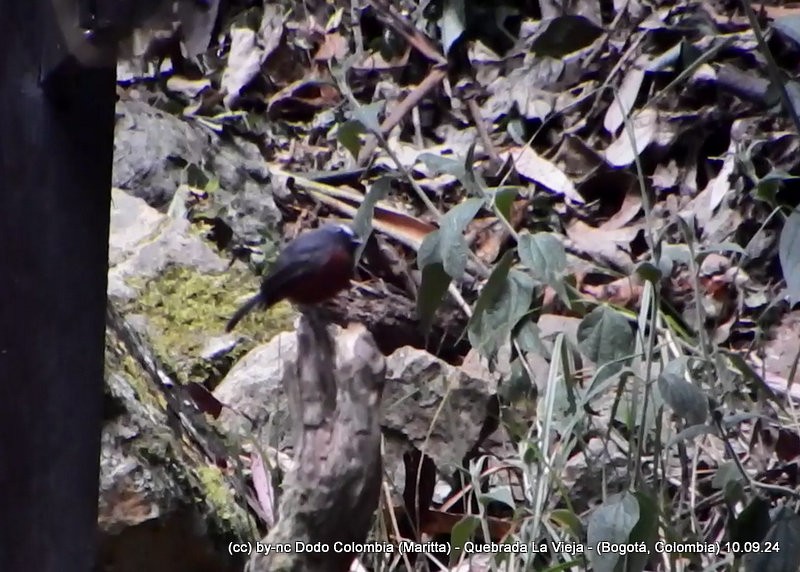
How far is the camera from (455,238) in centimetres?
198

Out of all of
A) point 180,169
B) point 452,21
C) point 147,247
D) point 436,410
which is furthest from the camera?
point 452,21

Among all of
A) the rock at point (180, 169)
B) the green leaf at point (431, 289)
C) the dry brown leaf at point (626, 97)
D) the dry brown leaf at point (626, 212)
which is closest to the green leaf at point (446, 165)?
the green leaf at point (431, 289)

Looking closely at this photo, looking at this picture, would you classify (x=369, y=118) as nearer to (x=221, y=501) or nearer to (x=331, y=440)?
(x=331, y=440)

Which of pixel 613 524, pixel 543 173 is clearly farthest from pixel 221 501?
pixel 543 173

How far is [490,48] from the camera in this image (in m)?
5.39

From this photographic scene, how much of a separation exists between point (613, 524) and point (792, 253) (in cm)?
54

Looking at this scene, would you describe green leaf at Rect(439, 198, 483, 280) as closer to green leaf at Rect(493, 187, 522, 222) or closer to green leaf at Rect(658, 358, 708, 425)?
green leaf at Rect(493, 187, 522, 222)

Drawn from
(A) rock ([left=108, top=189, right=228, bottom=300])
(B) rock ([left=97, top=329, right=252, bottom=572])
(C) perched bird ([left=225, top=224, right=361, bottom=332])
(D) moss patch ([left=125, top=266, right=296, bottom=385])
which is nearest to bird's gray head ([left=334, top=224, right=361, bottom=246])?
(C) perched bird ([left=225, top=224, right=361, bottom=332])

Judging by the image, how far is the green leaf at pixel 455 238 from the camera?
1.98 meters

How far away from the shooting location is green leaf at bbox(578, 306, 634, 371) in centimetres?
208

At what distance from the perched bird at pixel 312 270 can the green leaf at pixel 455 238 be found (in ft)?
3.45

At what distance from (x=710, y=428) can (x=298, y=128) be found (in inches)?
147

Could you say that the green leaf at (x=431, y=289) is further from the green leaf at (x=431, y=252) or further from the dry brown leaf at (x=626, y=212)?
the dry brown leaf at (x=626, y=212)

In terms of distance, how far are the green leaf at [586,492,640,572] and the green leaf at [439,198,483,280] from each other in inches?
18.6
